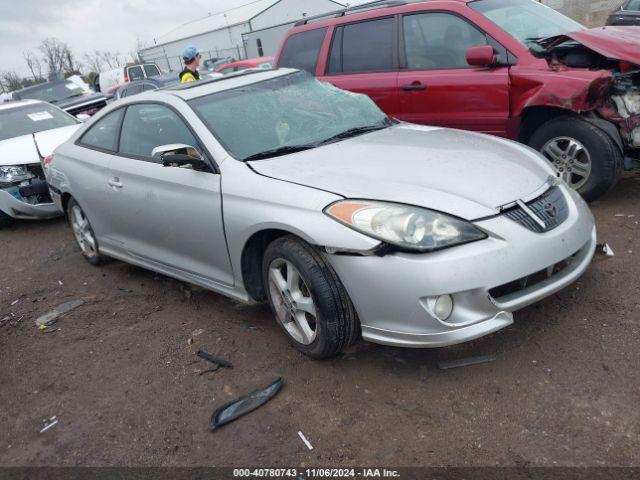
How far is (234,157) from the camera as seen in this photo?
3.37 meters

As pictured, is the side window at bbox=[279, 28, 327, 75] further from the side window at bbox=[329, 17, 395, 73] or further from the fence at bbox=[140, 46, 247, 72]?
the fence at bbox=[140, 46, 247, 72]

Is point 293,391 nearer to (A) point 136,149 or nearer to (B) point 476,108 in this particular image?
(A) point 136,149

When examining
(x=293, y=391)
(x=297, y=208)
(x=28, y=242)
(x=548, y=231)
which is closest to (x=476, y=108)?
(x=548, y=231)

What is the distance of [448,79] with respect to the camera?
5062 mm

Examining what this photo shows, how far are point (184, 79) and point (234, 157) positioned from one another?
4.02 m

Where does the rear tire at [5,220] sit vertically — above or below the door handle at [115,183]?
below

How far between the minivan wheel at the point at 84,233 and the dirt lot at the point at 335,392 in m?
1.14

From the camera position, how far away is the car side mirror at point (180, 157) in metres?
3.39

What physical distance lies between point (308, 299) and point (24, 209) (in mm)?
5214

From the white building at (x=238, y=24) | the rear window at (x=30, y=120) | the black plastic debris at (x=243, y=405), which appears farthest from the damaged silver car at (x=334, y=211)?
the white building at (x=238, y=24)

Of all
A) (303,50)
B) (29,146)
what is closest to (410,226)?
(303,50)

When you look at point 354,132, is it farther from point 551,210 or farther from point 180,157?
point 551,210

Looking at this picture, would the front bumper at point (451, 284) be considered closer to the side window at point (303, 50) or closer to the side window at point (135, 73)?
the side window at point (303, 50)

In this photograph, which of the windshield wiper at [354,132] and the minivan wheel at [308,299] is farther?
the windshield wiper at [354,132]
